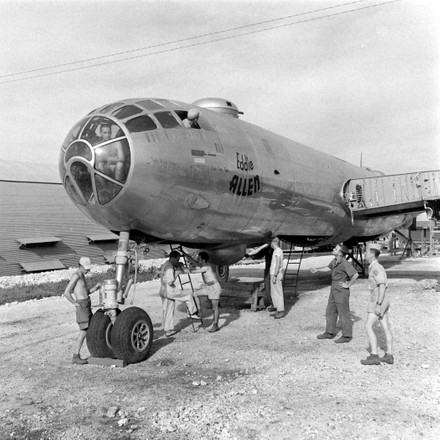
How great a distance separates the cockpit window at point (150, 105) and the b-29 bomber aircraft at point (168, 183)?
22 millimetres

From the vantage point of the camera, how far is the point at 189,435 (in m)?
4.83

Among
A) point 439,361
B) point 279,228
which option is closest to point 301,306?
point 279,228

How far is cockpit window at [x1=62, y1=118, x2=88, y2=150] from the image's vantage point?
7.75m

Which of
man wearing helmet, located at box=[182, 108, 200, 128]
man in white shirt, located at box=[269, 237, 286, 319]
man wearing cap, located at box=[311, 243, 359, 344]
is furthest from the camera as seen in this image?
man in white shirt, located at box=[269, 237, 286, 319]

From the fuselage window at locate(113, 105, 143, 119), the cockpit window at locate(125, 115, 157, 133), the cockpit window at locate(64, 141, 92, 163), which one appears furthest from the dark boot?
the fuselage window at locate(113, 105, 143, 119)

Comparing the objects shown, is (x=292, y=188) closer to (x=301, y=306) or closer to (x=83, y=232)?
(x=301, y=306)

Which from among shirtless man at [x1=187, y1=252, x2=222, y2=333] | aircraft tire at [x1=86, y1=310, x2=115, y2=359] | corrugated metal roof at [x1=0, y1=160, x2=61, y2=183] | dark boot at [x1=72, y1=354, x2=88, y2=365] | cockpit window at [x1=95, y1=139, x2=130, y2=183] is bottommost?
dark boot at [x1=72, y1=354, x2=88, y2=365]

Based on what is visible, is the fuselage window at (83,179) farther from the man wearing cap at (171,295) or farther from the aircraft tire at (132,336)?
the man wearing cap at (171,295)

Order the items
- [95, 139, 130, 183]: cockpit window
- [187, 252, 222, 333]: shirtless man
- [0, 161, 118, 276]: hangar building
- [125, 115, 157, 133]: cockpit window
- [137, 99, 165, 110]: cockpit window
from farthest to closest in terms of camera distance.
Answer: [0, 161, 118, 276]: hangar building
[187, 252, 222, 333]: shirtless man
[137, 99, 165, 110]: cockpit window
[125, 115, 157, 133]: cockpit window
[95, 139, 130, 183]: cockpit window

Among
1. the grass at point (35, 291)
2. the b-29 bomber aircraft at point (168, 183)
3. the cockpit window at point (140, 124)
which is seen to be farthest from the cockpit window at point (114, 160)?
the grass at point (35, 291)

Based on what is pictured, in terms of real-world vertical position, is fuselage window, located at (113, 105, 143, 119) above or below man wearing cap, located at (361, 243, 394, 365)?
above

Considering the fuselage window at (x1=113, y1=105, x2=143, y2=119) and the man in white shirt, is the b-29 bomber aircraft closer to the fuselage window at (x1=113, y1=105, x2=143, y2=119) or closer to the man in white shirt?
the fuselage window at (x1=113, y1=105, x2=143, y2=119)

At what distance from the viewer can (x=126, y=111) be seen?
311 inches

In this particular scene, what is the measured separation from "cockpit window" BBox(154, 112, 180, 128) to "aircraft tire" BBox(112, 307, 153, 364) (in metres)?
3.25
